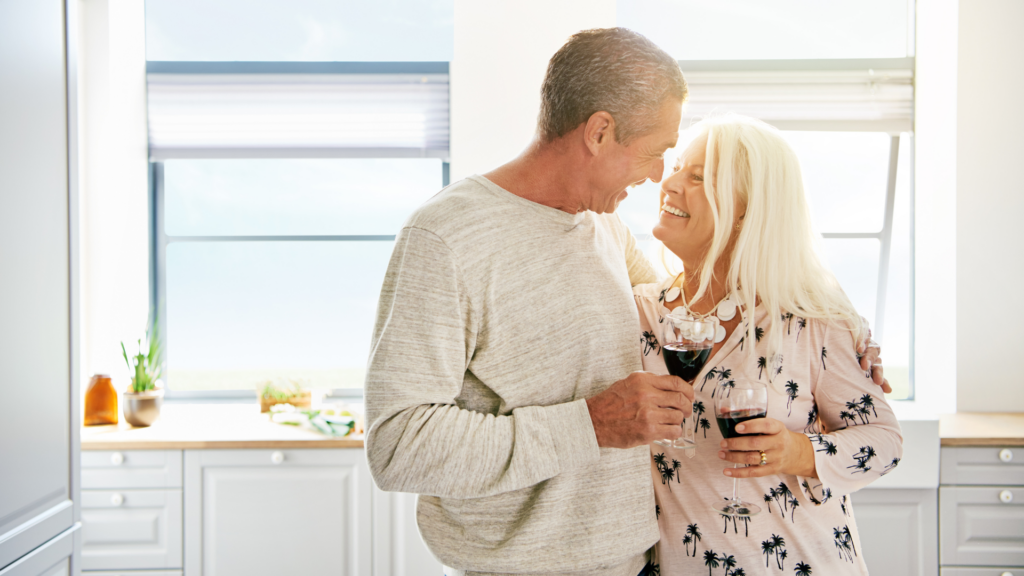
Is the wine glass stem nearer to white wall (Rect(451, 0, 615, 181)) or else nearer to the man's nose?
the man's nose

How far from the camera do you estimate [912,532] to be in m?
2.60

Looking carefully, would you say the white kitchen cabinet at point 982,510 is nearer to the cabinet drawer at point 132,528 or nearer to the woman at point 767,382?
the woman at point 767,382

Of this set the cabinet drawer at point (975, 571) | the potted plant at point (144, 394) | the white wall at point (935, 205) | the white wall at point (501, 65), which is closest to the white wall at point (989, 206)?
the white wall at point (935, 205)

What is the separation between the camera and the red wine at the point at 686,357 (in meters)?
1.19

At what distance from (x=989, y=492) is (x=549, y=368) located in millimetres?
2433

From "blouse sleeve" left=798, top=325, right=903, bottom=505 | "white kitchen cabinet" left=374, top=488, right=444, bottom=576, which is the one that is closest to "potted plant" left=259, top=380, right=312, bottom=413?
"white kitchen cabinet" left=374, top=488, right=444, bottom=576

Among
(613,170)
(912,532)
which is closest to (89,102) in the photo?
(613,170)

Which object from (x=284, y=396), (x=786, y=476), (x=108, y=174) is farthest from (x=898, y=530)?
(x=108, y=174)

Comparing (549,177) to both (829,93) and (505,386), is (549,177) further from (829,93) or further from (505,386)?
(829,93)

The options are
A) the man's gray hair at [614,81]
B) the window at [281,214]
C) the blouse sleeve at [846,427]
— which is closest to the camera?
the man's gray hair at [614,81]

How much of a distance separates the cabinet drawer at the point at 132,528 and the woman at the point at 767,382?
2.12 m

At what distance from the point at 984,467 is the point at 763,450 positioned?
2044mm

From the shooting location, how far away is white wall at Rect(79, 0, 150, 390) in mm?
3094

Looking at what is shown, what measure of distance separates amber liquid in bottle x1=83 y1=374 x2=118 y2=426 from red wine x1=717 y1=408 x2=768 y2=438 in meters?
2.74
